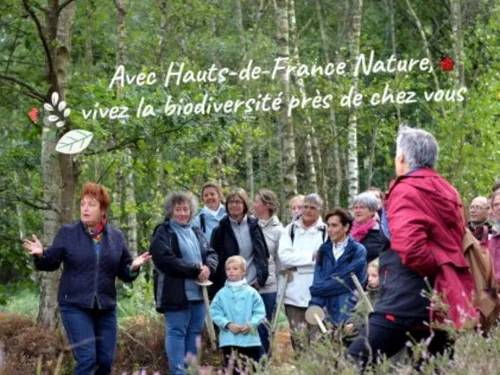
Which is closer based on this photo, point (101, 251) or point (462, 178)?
point (101, 251)

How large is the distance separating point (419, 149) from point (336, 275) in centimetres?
373

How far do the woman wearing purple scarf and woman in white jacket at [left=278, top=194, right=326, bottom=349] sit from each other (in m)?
0.55

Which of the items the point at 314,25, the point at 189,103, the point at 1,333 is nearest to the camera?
the point at 189,103

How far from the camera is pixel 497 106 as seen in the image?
24547mm

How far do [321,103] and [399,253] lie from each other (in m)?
17.7

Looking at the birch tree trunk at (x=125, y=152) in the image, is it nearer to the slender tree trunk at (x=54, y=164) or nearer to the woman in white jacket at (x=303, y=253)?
the slender tree trunk at (x=54, y=164)

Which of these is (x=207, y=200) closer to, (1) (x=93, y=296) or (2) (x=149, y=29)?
(1) (x=93, y=296)

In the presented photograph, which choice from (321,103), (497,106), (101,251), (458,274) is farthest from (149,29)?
(458,274)

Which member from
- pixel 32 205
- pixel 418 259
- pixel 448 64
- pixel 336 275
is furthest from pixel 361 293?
pixel 448 64

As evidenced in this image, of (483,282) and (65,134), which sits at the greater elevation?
(65,134)

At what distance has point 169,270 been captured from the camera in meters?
11.4

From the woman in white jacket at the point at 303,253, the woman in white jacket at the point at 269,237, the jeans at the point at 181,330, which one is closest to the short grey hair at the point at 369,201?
the woman in white jacket at the point at 303,253

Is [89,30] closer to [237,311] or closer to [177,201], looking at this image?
[177,201]

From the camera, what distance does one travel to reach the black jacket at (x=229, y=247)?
1237 centimetres
